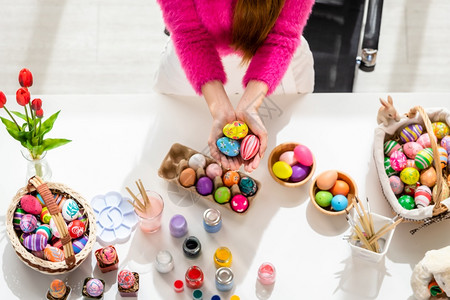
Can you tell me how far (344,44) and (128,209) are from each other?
1.30m

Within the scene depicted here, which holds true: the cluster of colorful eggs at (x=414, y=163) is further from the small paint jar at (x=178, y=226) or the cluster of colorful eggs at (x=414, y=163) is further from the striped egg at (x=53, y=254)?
the striped egg at (x=53, y=254)

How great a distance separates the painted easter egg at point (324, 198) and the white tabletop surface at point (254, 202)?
A: 0.04 meters

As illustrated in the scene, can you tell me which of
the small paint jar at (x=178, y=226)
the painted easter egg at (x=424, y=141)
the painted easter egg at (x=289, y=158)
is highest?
the painted easter egg at (x=424, y=141)

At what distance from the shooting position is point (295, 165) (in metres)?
1.61

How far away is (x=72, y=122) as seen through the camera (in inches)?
66.7

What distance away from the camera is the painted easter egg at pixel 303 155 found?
5.19ft

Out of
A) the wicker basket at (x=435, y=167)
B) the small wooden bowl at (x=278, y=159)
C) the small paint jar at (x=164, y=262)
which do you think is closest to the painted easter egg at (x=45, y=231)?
the small paint jar at (x=164, y=262)

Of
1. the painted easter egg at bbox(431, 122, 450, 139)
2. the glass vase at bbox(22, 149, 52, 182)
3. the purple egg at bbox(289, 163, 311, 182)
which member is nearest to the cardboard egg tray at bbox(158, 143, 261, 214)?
the purple egg at bbox(289, 163, 311, 182)

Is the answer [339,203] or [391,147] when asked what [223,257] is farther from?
[391,147]

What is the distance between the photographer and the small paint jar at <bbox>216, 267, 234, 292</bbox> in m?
1.43

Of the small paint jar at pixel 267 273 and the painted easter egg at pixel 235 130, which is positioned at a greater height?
the painted easter egg at pixel 235 130

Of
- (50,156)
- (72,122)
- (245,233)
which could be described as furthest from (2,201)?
(245,233)

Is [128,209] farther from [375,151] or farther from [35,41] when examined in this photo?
[35,41]

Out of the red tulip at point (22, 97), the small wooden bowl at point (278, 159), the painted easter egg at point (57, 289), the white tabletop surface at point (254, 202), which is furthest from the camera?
the small wooden bowl at point (278, 159)
